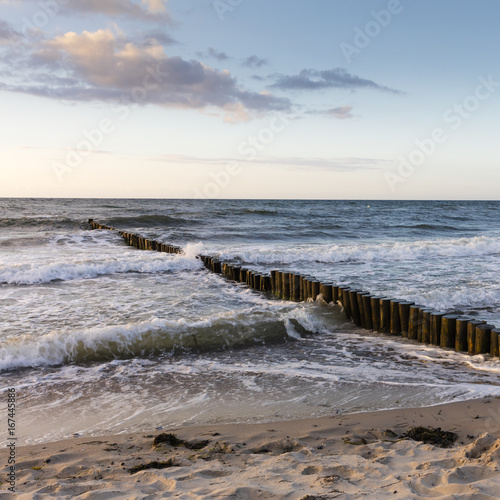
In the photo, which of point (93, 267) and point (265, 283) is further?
point (93, 267)

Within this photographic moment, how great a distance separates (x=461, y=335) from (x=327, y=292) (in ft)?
8.70

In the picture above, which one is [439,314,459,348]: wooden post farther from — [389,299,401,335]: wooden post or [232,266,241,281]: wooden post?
[232,266,241,281]: wooden post

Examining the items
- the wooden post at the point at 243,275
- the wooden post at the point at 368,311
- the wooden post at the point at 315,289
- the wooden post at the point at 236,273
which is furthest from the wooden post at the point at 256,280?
the wooden post at the point at 368,311

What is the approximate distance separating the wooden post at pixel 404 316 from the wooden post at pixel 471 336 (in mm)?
971

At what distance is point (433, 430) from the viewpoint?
147 inches

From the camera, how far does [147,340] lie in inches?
251

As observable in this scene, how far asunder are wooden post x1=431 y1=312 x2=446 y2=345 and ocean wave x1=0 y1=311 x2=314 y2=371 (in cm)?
191

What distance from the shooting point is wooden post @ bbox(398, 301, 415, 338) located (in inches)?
266

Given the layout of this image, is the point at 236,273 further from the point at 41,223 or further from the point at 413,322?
the point at 41,223

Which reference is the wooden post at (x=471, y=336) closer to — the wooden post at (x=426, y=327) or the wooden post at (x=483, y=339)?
the wooden post at (x=483, y=339)

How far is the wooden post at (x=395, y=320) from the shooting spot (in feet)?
22.6

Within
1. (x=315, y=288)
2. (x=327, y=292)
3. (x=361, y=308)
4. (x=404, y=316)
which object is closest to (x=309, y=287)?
(x=315, y=288)

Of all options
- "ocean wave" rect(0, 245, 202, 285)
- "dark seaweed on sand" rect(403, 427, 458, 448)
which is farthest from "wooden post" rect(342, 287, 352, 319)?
"ocean wave" rect(0, 245, 202, 285)

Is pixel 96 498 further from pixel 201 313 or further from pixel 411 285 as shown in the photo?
pixel 411 285
